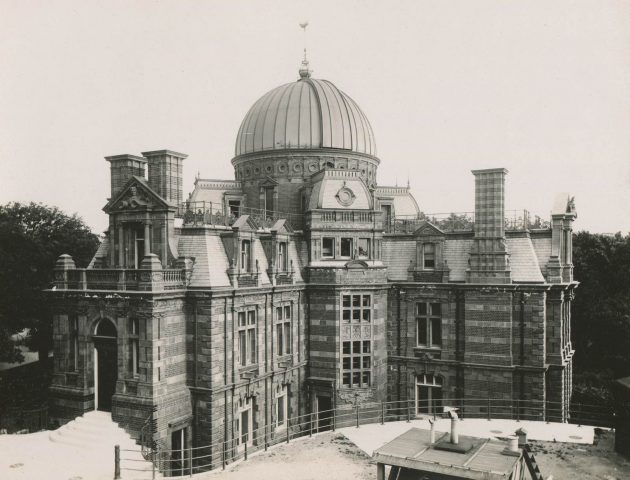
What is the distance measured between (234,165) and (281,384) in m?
18.0

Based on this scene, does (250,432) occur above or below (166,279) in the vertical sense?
below

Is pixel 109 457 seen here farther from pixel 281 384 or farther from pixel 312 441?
pixel 281 384

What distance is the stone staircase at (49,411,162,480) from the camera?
22.1 m

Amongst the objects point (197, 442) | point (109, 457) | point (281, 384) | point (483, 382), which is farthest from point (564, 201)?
point (109, 457)

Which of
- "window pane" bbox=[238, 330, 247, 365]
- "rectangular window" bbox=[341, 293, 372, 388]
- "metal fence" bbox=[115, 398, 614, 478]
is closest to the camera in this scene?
"metal fence" bbox=[115, 398, 614, 478]

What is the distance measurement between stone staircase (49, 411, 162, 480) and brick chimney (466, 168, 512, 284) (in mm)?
20287

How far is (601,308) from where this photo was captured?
1741 inches

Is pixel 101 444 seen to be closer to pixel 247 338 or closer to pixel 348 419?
pixel 247 338

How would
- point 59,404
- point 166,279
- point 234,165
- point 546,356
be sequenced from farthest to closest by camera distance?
point 234,165
point 546,356
point 59,404
point 166,279

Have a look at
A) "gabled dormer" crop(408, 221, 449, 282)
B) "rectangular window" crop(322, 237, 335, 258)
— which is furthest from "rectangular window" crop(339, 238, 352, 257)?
"gabled dormer" crop(408, 221, 449, 282)

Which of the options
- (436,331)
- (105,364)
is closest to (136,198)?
(105,364)

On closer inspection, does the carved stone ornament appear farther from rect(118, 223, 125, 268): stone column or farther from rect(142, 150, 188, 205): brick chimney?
rect(118, 223, 125, 268): stone column

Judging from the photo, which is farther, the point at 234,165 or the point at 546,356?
the point at 234,165

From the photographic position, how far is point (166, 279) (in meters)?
25.4
